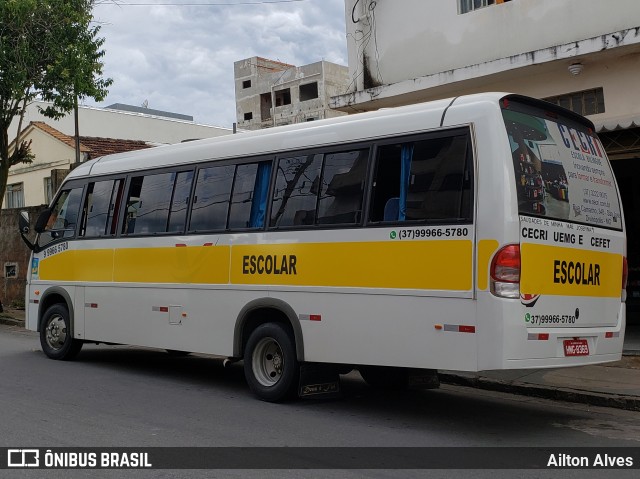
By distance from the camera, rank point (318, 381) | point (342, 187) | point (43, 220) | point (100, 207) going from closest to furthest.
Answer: point (342, 187)
point (318, 381)
point (100, 207)
point (43, 220)

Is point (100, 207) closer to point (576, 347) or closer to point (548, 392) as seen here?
point (548, 392)

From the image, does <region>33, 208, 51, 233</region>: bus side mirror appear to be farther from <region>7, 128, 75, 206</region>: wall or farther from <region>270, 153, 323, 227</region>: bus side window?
<region>7, 128, 75, 206</region>: wall

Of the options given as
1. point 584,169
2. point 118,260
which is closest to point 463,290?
point 584,169

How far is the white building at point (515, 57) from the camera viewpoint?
11.8 m

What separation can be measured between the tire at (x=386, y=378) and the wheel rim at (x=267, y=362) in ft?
3.08

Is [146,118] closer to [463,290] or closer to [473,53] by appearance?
[473,53]

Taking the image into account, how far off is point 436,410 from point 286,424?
179 cm

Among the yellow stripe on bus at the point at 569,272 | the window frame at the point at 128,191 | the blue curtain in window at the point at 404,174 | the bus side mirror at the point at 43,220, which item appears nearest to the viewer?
the yellow stripe on bus at the point at 569,272

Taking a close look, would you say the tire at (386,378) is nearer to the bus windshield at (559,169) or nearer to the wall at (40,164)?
the bus windshield at (559,169)

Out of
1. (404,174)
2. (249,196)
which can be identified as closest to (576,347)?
(404,174)

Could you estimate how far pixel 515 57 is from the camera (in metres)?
12.7

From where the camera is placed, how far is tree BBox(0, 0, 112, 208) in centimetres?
1630

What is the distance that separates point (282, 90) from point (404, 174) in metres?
60.9

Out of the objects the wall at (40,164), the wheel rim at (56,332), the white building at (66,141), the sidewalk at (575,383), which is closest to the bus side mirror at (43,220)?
the wheel rim at (56,332)
